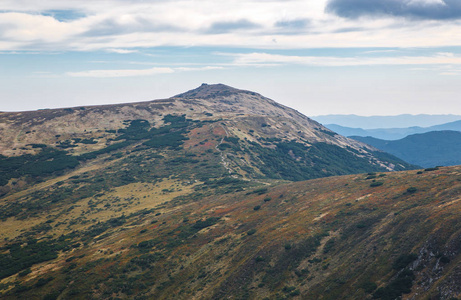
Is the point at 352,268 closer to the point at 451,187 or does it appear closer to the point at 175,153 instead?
the point at 451,187

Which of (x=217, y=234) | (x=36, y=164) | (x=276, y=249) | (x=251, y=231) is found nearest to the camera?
(x=276, y=249)

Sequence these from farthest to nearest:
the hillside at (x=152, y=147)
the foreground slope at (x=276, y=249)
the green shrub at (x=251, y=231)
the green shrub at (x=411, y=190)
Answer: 1. the hillside at (x=152, y=147)
2. the green shrub at (x=251, y=231)
3. the green shrub at (x=411, y=190)
4. the foreground slope at (x=276, y=249)

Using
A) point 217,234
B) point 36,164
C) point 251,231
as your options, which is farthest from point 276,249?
point 36,164

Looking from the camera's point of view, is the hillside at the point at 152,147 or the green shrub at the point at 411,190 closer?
the green shrub at the point at 411,190

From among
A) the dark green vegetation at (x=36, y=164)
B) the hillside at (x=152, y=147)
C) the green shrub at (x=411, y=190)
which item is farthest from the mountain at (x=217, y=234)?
the hillside at (x=152, y=147)

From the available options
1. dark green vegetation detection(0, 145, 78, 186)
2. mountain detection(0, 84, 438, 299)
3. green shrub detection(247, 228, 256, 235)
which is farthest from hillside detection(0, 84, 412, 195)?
green shrub detection(247, 228, 256, 235)

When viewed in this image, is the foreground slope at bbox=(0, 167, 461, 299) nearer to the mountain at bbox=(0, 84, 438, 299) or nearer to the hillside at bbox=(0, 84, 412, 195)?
the mountain at bbox=(0, 84, 438, 299)

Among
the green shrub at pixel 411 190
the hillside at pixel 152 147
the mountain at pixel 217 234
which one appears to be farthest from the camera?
the hillside at pixel 152 147

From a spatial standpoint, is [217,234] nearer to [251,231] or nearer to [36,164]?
[251,231]

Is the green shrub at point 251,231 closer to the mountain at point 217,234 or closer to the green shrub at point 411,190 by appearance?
the mountain at point 217,234
